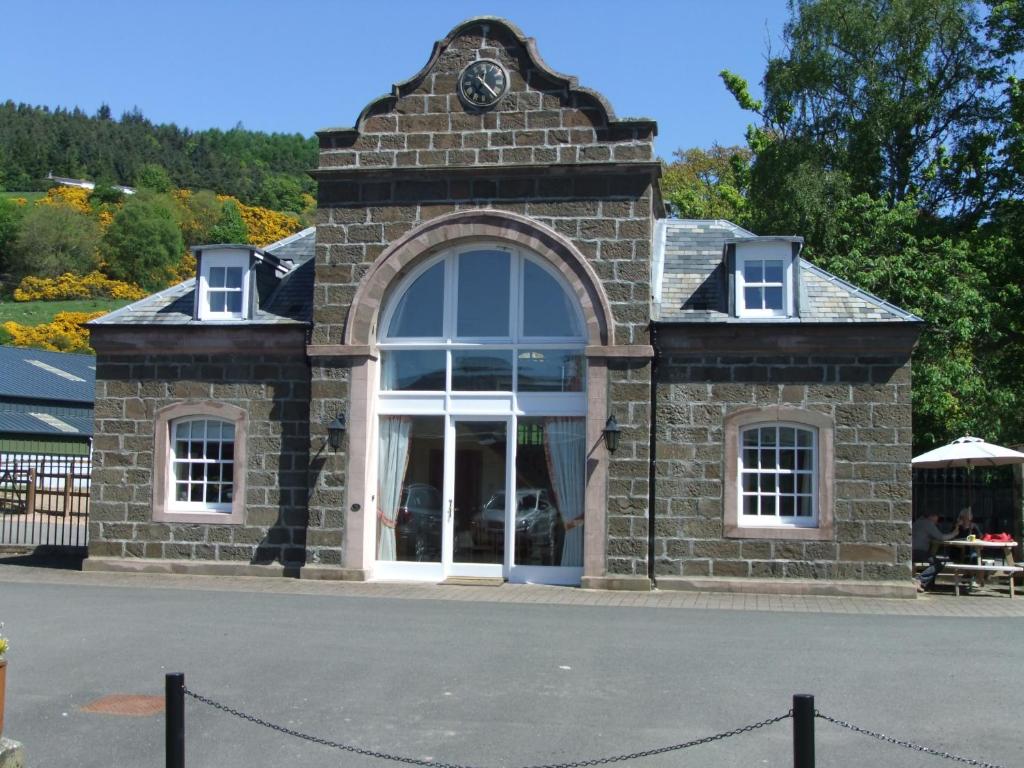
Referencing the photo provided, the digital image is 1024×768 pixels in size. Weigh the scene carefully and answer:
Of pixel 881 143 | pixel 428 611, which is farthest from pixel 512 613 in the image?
pixel 881 143

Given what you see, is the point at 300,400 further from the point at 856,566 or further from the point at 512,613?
the point at 856,566

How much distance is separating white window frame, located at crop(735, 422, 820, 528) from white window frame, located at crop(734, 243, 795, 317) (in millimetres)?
1615

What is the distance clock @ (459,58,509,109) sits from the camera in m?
17.2

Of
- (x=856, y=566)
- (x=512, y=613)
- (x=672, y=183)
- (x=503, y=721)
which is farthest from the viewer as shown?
(x=672, y=183)

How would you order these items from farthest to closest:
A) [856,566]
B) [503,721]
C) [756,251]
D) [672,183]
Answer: [672,183], [756,251], [856,566], [503,721]

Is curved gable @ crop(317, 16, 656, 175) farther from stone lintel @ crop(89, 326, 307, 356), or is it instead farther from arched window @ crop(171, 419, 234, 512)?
arched window @ crop(171, 419, 234, 512)

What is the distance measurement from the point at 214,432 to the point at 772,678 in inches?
421

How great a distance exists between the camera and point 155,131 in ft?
552

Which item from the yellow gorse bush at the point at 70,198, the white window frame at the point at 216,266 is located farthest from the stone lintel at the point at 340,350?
the yellow gorse bush at the point at 70,198

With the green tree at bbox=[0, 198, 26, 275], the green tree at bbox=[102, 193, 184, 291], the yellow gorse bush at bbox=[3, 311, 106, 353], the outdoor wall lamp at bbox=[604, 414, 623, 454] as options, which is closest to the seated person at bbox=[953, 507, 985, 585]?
the outdoor wall lamp at bbox=[604, 414, 623, 454]

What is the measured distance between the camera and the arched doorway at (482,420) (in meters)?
17.1

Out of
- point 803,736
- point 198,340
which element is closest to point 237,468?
point 198,340

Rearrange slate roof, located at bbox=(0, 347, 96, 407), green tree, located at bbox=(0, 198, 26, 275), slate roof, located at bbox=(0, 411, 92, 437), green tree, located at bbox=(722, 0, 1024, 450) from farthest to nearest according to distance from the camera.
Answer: green tree, located at bbox=(0, 198, 26, 275), slate roof, located at bbox=(0, 347, 96, 407), slate roof, located at bbox=(0, 411, 92, 437), green tree, located at bbox=(722, 0, 1024, 450)

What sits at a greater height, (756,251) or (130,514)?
(756,251)
